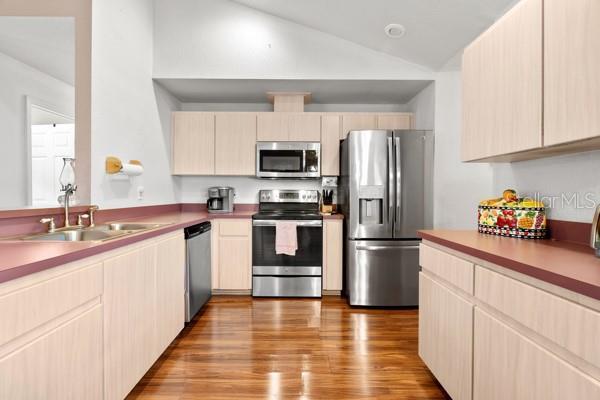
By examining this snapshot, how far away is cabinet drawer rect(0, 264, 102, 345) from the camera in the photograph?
3.25 ft

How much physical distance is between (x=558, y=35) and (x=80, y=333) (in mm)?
2208

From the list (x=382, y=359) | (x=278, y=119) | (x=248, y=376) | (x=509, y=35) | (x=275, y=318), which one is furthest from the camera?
(x=278, y=119)

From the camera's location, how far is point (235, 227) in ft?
11.9

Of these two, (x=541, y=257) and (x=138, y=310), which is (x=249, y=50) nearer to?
(x=138, y=310)

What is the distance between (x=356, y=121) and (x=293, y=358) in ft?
8.49

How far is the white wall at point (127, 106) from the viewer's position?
2.45 meters

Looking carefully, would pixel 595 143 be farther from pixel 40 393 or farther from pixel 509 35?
pixel 40 393

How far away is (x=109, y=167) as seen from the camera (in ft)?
8.18

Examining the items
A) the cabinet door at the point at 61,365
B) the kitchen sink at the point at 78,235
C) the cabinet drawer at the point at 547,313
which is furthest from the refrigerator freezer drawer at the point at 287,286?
the cabinet drawer at the point at 547,313

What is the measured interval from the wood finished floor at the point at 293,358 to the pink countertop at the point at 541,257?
916 millimetres

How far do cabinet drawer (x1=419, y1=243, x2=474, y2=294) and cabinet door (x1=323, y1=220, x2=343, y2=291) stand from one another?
1.61 m

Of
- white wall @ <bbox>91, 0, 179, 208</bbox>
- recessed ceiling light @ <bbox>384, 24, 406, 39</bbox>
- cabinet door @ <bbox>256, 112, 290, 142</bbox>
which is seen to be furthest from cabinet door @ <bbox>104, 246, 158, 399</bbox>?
recessed ceiling light @ <bbox>384, 24, 406, 39</bbox>

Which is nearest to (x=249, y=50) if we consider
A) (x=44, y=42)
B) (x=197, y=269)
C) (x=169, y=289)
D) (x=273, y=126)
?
(x=273, y=126)

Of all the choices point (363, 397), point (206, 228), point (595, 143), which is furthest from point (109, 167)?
point (595, 143)
